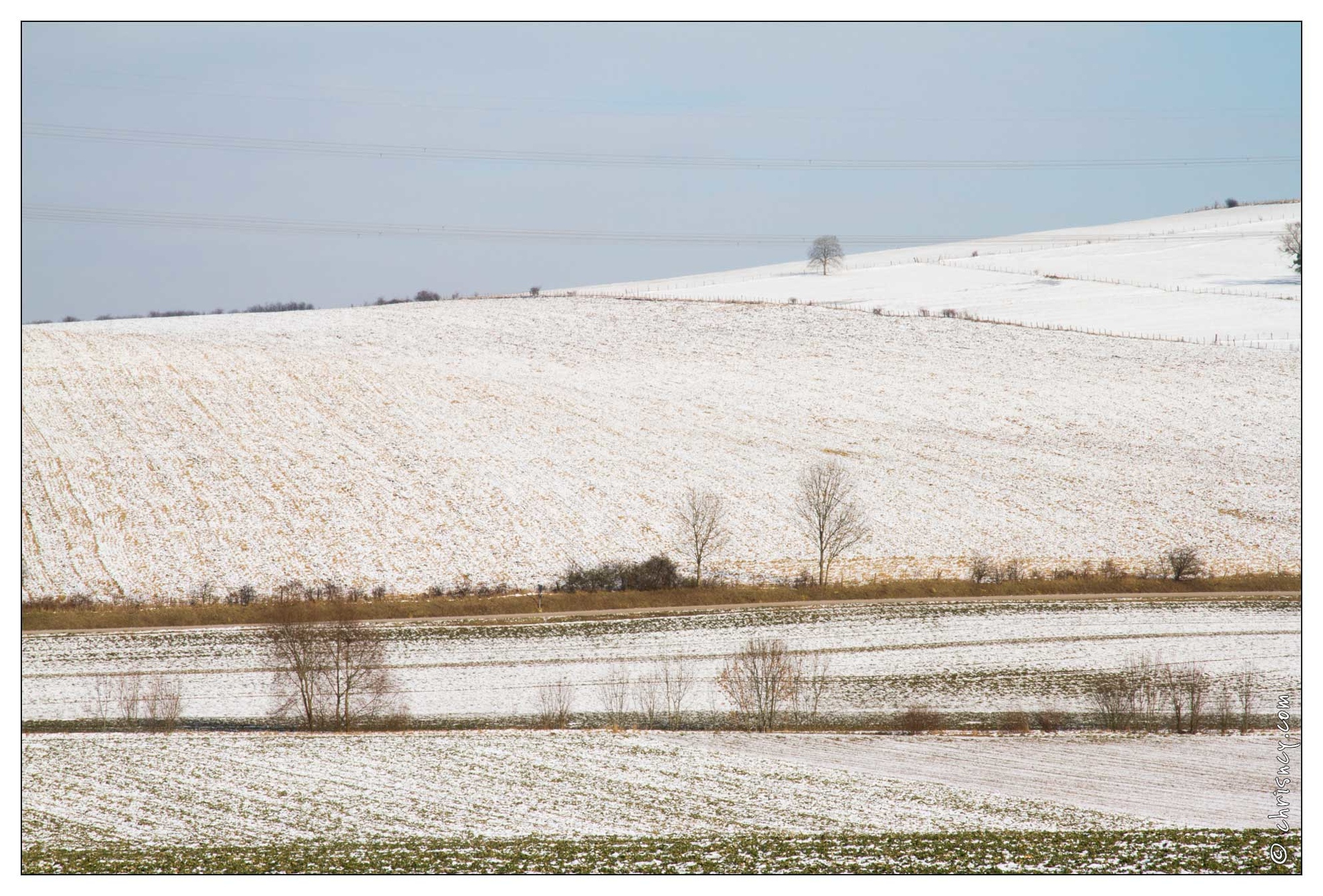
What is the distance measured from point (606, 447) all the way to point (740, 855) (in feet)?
136

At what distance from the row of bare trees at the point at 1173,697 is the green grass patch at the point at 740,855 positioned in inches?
359

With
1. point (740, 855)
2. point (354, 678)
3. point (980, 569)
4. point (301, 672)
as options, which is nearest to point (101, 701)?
point (301, 672)

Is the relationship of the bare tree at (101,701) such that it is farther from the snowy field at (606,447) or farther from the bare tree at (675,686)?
the bare tree at (675,686)

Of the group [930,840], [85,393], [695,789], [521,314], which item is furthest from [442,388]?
[930,840]

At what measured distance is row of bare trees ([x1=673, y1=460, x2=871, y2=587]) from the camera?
43.6 meters

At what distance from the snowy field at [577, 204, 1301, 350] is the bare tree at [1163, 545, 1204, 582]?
40200mm

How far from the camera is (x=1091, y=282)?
10375cm

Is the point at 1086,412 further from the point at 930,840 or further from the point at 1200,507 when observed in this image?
the point at 930,840

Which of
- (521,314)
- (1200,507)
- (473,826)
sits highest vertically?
(521,314)

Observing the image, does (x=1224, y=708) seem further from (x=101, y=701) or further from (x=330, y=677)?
(x=101, y=701)

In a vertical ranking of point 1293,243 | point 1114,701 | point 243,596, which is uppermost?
A: point 1293,243

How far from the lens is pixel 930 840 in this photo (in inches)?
674

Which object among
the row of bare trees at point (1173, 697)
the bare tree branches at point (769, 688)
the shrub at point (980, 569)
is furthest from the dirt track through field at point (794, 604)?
the bare tree branches at point (769, 688)

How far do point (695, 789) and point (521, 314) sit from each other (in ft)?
249
